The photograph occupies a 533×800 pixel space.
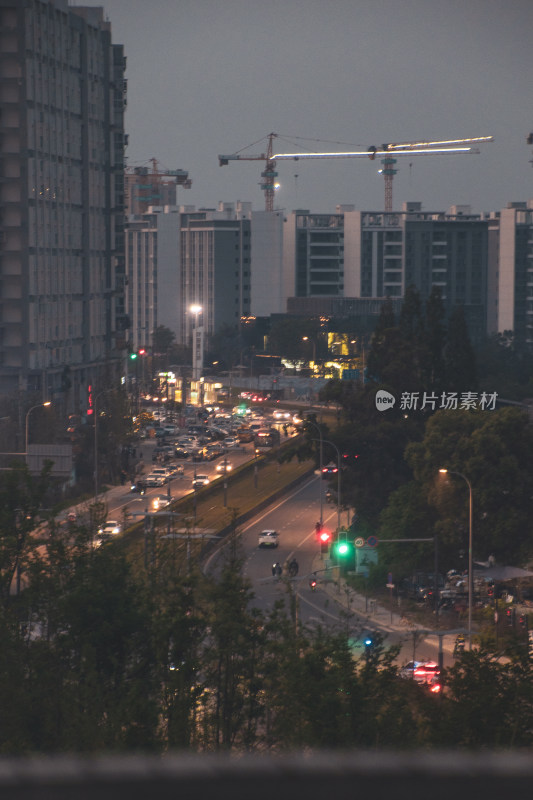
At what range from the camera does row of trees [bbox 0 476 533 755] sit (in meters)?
17.5

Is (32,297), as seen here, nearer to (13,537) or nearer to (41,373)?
(41,373)

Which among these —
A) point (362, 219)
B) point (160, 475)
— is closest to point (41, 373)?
point (160, 475)

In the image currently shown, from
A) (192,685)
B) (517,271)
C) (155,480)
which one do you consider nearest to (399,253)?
(517,271)

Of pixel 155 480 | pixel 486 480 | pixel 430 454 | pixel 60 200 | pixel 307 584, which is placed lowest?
pixel 307 584

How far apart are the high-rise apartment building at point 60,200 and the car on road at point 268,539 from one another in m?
27.5

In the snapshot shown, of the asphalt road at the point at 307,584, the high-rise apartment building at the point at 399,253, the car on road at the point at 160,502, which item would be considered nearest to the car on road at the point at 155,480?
the car on road at the point at 160,502

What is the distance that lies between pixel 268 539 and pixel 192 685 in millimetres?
38884

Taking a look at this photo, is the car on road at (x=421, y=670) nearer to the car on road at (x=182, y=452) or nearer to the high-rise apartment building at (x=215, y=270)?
the car on road at (x=182, y=452)

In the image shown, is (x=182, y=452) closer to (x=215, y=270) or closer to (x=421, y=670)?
(x=421, y=670)

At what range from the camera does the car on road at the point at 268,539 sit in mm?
57656

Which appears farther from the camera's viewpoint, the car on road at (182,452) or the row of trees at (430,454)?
the car on road at (182,452)

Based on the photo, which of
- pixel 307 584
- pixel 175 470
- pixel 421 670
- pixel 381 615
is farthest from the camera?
pixel 175 470

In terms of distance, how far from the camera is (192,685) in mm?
19062

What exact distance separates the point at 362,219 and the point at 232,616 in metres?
158
